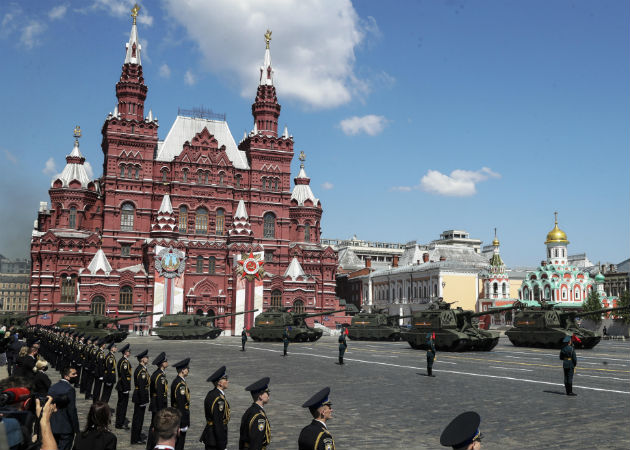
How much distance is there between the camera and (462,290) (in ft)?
236

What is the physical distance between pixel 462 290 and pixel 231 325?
94.6 feet

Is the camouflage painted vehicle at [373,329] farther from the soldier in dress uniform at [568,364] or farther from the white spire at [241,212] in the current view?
the soldier in dress uniform at [568,364]

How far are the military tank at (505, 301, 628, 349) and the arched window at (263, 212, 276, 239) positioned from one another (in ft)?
104

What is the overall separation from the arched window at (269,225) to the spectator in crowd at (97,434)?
2218 inches

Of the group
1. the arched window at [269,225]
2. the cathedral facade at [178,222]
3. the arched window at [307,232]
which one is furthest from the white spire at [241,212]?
the arched window at [307,232]

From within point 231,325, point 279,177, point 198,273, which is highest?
point 279,177

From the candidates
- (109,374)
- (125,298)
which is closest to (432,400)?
(109,374)

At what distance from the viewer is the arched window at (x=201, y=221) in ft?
197

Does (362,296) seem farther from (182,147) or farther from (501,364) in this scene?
(501,364)

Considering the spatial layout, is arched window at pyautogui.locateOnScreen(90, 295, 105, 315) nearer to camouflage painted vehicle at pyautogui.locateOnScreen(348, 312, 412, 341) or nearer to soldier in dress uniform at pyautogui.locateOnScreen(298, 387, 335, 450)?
camouflage painted vehicle at pyautogui.locateOnScreen(348, 312, 412, 341)

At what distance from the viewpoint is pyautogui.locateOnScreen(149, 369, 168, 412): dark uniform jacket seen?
10062 mm

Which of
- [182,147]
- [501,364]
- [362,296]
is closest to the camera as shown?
[501,364]

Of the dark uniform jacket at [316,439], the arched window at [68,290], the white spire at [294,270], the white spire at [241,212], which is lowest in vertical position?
the dark uniform jacket at [316,439]

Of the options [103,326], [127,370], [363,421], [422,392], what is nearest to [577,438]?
[363,421]
